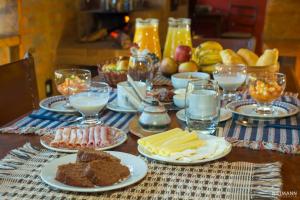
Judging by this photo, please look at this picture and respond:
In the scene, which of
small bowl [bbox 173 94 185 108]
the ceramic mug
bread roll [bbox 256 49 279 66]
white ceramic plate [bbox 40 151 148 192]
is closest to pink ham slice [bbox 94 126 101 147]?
white ceramic plate [bbox 40 151 148 192]

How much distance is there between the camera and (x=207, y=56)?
91.7 inches

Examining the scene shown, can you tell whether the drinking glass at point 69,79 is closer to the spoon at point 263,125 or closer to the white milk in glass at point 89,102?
the white milk in glass at point 89,102

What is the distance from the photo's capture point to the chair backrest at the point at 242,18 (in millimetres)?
6609

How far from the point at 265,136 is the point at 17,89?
1.02 meters

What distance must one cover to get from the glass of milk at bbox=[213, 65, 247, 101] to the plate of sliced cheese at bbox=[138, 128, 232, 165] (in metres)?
0.63

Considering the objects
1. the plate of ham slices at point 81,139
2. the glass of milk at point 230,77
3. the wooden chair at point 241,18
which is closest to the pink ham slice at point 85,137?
the plate of ham slices at point 81,139

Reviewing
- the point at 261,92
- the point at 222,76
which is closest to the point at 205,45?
the point at 222,76

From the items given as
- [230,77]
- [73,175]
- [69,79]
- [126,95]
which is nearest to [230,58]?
[230,77]

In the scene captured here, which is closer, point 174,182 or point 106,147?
point 174,182

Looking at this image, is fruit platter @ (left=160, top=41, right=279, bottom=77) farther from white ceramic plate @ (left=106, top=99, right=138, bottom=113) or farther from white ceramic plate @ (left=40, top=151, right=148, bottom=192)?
white ceramic plate @ (left=40, top=151, right=148, bottom=192)

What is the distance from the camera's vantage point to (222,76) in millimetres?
1936

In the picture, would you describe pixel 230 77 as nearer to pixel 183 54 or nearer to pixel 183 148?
pixel 183 54

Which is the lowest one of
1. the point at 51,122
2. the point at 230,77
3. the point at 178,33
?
the point at 51,122

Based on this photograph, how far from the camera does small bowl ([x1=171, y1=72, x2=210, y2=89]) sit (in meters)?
2.02
